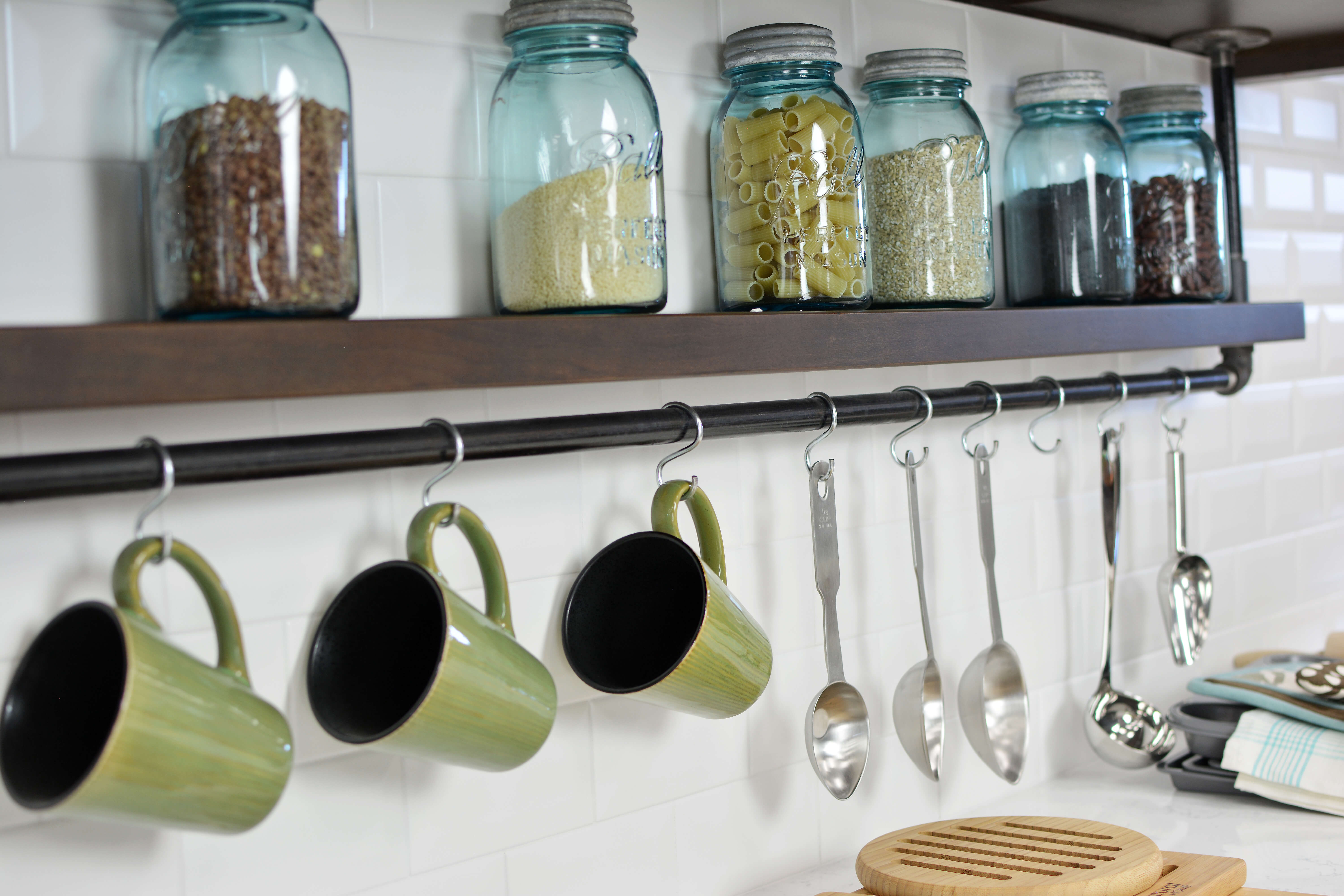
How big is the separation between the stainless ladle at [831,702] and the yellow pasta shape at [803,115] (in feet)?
0.68

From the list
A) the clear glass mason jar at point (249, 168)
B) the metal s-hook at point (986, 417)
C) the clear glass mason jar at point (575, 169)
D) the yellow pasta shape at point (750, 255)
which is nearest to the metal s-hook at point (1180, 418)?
the metal s-hook at point (986, 417)

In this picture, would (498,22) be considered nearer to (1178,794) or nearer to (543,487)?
(543,487)

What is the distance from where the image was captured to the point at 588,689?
899 mm

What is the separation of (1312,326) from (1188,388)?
18.3 inches

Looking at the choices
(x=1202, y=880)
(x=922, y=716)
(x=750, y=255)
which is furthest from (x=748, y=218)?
(x=1202, y=880)

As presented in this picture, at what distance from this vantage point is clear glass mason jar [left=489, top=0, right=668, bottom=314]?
75 cm

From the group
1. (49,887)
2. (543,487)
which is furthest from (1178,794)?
(49,887)

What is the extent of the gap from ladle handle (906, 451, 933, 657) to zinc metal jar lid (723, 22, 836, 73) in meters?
0.33

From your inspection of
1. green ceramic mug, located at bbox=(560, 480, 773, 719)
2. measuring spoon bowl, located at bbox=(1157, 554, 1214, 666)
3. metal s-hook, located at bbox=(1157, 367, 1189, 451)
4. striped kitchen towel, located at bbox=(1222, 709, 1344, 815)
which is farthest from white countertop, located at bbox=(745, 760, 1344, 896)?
metal s-hook, located at bbox=(1157, 367, 1189, 451)

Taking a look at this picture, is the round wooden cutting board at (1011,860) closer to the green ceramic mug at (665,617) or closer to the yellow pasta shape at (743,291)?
the green ceramic mug at (665,617)

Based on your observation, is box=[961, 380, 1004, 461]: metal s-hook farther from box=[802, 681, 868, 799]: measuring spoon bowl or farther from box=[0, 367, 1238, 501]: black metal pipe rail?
box=[802, 681, 868, 799]: measuring spoon bowl

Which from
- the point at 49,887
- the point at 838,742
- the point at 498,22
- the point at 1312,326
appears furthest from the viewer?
the point at 1312,326

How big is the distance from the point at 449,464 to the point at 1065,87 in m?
0.68

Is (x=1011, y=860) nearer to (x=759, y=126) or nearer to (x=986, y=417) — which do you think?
(x=986, y=417)
